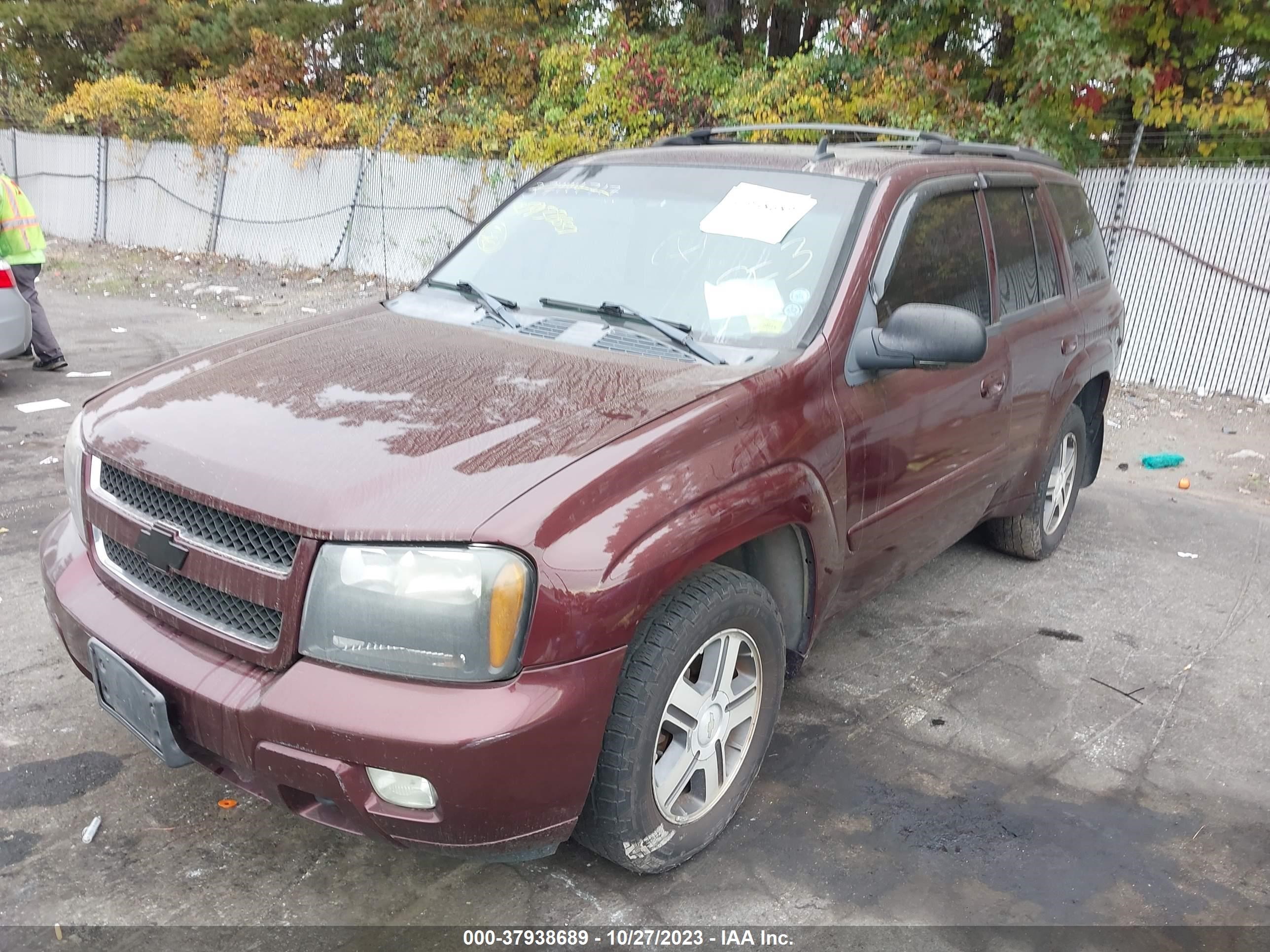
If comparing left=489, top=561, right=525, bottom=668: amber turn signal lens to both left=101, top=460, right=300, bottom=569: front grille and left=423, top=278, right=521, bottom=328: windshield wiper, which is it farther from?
left=423, top=278, right=521, bottom=328: windshield wiper

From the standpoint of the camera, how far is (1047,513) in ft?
17.0

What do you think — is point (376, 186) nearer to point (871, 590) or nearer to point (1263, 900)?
point (871, 590)

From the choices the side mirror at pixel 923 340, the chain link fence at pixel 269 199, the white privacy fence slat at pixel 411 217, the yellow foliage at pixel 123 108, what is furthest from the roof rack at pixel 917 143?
the yellow foliage at pixel 123 108

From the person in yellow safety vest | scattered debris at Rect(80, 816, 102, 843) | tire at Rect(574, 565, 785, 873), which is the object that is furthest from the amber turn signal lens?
the person in yellow safety vest

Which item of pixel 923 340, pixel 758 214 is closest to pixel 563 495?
pixel 923 340

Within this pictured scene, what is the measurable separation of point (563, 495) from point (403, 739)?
604mm

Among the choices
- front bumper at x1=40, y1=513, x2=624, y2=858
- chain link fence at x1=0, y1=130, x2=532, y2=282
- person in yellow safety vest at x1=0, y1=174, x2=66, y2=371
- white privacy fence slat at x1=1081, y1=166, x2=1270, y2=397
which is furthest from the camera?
chain link fence at x1=0, y1=130, x2=532, y2=282

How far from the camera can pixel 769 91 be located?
12.7m

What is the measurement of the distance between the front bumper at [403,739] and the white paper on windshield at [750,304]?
1239 mm

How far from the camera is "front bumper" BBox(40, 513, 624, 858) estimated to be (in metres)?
2.22

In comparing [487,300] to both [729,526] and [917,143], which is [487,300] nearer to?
[729,526]

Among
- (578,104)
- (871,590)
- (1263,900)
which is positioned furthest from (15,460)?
(578,104)

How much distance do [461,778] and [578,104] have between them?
14.1 m

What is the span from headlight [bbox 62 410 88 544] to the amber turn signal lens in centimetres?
134
